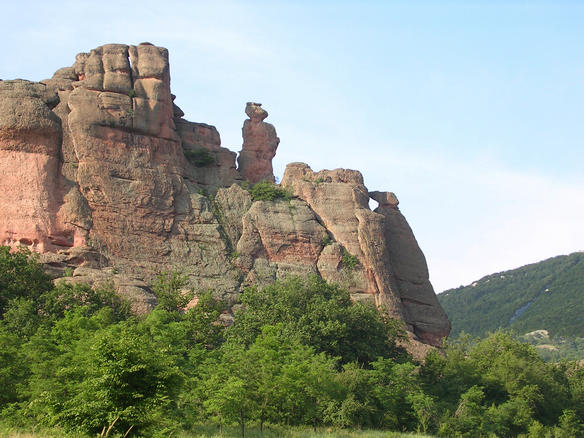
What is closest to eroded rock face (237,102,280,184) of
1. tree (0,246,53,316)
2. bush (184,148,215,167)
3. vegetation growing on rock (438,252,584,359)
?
bush (184,148,215,167)

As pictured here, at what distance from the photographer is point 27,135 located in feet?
→ 141

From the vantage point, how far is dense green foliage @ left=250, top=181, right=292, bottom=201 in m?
49.3

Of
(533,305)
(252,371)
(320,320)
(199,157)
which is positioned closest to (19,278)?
(252,371)

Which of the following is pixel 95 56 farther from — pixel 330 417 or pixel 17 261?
pixel 330 417

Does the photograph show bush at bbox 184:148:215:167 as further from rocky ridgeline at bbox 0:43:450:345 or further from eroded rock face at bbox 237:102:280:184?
eroded rock face at bbox 237:102:280:184

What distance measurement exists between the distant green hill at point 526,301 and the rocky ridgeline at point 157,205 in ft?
207

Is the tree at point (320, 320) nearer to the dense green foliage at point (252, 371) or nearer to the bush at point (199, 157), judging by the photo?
the dense green foliage at point (252, 371)

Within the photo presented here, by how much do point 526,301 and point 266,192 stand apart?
85.7m

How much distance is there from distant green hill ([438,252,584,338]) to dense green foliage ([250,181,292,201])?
6517cm

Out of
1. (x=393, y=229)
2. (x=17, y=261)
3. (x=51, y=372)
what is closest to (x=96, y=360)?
(x=51, y=372)

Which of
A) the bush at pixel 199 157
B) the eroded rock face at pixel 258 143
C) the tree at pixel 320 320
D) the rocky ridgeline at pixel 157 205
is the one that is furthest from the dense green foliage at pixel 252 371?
the eroded rock face at pixel 258 143

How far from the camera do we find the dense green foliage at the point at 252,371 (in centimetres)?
2092

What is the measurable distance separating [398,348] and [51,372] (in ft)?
68.4

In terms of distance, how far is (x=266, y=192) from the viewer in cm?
4959
